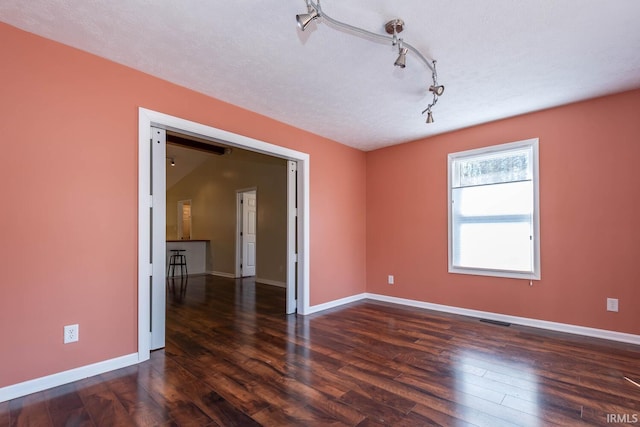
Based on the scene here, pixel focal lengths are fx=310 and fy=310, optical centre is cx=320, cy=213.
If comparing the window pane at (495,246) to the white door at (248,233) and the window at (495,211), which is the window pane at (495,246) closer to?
the window at (495,211)

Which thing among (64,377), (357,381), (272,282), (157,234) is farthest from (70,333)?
(272,282)

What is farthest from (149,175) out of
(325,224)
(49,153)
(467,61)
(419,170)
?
(419,170)

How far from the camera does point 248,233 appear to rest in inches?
299

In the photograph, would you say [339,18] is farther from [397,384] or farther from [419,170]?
[419,170]

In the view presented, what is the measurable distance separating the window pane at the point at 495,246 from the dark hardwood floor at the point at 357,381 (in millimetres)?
761

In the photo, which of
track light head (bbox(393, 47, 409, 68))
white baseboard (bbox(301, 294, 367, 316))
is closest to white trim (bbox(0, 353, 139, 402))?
white baseboard (bbox(301, 294, 367, 316))

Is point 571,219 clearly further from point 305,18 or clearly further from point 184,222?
point 184,222

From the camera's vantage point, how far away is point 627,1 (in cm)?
187

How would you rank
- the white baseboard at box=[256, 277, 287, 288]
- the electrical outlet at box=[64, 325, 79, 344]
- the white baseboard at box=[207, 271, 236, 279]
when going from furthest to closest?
the white baseboard at box=[207, 271, 236, 279], the white baseboard at box=[256, 277, 287, 288], the electrical outlet at box=[64, 325, 79, 344]

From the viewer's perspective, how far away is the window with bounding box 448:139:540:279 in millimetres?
3648

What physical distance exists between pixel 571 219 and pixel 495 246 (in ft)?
2.73

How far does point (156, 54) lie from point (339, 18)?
148 cm

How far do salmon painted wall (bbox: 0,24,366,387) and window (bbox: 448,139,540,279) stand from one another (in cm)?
354

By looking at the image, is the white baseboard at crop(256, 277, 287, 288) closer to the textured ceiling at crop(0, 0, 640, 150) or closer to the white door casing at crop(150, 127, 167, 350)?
the white door casing at crop(150, 127, 167, 350)
